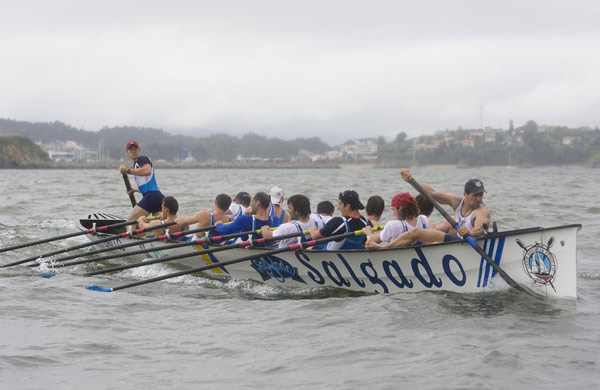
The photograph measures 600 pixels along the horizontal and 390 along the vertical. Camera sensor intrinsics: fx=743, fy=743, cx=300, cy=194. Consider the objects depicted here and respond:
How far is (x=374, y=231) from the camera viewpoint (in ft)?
33.8

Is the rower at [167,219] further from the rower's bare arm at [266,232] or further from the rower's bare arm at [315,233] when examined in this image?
the rower's bare arm at [315,233]

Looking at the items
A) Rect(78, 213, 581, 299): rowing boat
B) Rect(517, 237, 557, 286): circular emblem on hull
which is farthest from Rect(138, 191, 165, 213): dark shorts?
Rect(517, 237, 557, 286): circular emblem on hull

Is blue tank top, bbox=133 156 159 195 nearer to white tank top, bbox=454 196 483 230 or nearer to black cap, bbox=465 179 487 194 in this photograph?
white tank top, bbox=454 196 483 230

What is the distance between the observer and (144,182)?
14.1 m

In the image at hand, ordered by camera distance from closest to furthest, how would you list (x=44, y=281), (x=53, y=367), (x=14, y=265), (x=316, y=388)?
(x=316, y=388), (x=53, y=367), (x=44, y=281), (x=14, y=265)

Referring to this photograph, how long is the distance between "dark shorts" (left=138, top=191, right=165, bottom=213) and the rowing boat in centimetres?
378

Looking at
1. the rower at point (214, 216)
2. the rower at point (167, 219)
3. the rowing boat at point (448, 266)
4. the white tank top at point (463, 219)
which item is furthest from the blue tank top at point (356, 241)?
the rower at point (167, 219)

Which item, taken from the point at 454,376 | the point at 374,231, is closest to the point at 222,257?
the point at 374,231

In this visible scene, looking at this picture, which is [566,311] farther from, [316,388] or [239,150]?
[239,150]

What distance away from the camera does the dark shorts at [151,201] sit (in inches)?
560

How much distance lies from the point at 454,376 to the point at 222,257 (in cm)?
590

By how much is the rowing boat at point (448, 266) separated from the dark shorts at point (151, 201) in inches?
149

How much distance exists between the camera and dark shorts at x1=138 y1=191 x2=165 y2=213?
14.2 m

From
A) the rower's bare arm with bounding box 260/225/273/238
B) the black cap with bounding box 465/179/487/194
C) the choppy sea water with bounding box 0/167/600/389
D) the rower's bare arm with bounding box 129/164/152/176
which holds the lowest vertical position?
the choppy sea water with bounding box 0/167/600/389
